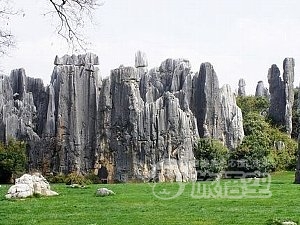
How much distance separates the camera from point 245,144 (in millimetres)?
63938

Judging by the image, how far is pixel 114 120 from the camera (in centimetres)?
6062

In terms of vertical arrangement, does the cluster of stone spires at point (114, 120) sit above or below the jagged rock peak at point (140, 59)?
below

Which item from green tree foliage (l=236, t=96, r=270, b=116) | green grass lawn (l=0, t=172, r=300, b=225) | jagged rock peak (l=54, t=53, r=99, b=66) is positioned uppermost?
jagged rock peak (l=54, t=53, r=99, b=66)

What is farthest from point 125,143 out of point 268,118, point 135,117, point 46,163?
point 268,118

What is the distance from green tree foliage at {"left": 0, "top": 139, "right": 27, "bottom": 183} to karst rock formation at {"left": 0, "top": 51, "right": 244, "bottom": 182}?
211 inches

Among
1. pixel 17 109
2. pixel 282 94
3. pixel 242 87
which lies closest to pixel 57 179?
pixel 17 109

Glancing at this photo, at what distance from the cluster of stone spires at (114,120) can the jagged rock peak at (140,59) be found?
17.7 m

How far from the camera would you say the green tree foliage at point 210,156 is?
58125mm

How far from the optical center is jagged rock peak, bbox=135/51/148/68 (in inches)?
3856

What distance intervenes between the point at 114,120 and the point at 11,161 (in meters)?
11.4

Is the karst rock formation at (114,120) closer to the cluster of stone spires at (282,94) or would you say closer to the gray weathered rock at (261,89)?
the cluster of stone spires at (282,94)

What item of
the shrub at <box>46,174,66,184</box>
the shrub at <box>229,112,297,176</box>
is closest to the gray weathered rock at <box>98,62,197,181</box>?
the shrub at <box>46,174,66,184</box>

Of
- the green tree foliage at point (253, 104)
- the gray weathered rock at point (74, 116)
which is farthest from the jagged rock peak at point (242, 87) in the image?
the gray weathered rock at point (74, 116)

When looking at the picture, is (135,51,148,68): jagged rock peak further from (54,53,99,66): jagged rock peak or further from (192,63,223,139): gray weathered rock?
(54,53,99,66): jagged rock peak
